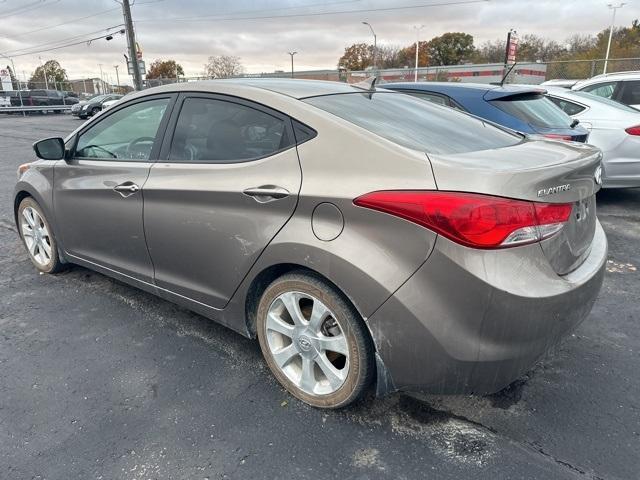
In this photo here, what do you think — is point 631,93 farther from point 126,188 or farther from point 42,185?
point 42,185

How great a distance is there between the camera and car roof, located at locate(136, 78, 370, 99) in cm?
271

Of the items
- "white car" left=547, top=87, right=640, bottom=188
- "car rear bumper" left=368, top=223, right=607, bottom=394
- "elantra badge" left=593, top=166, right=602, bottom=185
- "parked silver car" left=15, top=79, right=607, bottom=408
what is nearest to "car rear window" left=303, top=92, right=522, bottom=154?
"parked silver car" left=15, top=79, right=607, bottom=408

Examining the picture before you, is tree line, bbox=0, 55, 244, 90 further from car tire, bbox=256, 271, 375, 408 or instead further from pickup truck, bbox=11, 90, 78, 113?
car tire, bbox=256, 271, 375, 408

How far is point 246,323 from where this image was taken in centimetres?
272

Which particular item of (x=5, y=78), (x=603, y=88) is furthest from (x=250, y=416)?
(x=5, y=78)

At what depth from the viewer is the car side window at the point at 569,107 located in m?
6.56

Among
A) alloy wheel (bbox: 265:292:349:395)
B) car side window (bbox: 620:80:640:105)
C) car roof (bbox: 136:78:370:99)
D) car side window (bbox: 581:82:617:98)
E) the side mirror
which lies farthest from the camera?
car side window (bbox: 581:82:617:98)

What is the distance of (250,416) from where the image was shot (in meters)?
2.46

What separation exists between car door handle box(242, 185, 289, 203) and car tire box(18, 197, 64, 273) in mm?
2416

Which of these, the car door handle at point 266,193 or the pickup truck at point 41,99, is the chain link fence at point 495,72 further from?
the car door handle at point 266,193

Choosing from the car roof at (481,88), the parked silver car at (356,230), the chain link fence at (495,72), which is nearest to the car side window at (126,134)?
the parked silver car at (356,230)

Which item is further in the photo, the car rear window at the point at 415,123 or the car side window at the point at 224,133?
the car side window at the point at 224,133

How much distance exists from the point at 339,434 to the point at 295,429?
21cm

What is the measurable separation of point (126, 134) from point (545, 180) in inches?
106
